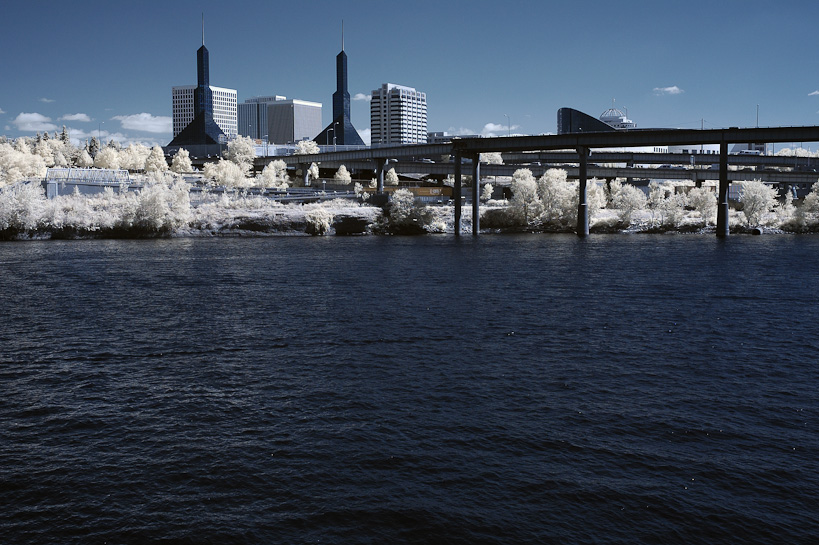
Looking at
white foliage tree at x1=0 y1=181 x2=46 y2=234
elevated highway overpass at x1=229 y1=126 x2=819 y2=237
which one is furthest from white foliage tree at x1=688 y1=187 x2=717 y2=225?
white foliage tree at x1=0 y1=181 x2=46 y2=234

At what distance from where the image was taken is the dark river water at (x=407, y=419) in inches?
747

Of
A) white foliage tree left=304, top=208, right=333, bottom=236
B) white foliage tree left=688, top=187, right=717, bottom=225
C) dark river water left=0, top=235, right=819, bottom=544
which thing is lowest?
dark river water left=0, top=235, right=819, bottom=544

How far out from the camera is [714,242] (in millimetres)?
125750

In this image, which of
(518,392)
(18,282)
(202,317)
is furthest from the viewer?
Answer: (18,282)

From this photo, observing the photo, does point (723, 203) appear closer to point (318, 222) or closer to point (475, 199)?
point (475, 199)

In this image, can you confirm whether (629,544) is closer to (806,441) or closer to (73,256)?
(806,441)

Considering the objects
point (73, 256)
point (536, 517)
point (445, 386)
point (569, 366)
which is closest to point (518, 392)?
point (445, 386)

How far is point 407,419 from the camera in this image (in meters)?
26.4

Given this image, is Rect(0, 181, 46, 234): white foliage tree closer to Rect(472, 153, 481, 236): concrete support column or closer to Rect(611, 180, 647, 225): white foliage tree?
Rect(472, 153, 481, 236): concrete support column

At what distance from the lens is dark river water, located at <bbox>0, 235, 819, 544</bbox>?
62.2 feet

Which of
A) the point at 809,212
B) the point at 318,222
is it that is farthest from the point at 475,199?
the point at 809,212

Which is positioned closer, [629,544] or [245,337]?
[629,544]

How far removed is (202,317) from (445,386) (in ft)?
71.5

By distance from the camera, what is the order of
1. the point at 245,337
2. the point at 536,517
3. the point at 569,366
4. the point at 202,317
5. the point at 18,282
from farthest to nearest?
the point at 18,282
the point at 202,317
the point at 245,337
the point at 569,366
the point at 536,517
